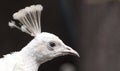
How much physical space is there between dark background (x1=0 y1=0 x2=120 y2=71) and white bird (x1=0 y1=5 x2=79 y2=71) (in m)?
1.52

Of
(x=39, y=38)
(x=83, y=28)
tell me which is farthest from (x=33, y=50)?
(x=83, y=28)

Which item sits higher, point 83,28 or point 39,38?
point 39,38

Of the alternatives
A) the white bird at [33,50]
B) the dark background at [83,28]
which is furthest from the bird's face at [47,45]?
the dark background at [83,28]

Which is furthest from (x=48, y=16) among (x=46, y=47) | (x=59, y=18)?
(x=46, y=47)

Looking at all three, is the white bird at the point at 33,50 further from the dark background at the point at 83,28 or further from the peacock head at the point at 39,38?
the dark background at the point at 83,28

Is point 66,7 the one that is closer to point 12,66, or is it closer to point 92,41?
point 92,41

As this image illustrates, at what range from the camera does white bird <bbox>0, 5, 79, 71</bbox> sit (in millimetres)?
1892

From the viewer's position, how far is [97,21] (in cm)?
375

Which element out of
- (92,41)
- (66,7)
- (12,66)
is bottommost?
(92,41)

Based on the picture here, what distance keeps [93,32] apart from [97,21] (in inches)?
4.0

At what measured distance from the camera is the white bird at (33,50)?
6.21 feet

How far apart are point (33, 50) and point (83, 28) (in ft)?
6.33

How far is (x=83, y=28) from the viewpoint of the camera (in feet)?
12.5

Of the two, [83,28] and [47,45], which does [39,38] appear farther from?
[83,28]
